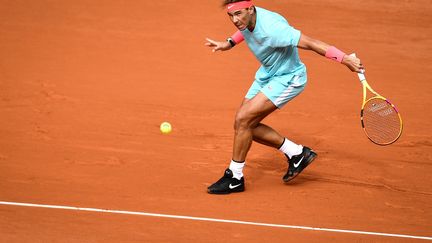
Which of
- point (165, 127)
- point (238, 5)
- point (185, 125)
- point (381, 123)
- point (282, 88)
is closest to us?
point (238, 5)

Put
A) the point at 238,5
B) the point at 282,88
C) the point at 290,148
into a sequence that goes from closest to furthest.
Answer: the point at 238,5
the point at 282,88
the point at 290,148

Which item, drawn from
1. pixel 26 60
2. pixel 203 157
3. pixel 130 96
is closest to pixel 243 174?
pixel 203 157

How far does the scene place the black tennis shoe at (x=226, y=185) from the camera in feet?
27.8

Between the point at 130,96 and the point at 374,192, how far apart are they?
403cm

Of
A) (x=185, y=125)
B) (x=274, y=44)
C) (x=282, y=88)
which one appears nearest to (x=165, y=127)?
(x=185, y=125)

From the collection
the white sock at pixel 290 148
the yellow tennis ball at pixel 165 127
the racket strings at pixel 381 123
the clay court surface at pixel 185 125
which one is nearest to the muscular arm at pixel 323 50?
the racket strings at pixel 381 123

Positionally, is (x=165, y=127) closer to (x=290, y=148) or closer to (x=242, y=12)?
(x=290, y=148)

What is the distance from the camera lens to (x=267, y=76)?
844 centimetres

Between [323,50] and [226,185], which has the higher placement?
[323,50]

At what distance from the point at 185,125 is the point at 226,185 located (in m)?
1.99

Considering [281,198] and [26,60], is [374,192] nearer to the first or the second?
[281,198]

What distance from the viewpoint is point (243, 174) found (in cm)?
913

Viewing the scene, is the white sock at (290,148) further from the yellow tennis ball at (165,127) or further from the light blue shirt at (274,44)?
the yellow tennis ball at (165,127)

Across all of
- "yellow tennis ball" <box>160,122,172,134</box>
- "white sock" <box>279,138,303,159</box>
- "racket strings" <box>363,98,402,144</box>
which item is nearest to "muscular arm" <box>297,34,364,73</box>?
"racket strings" <box>363,98,402,144</box>
